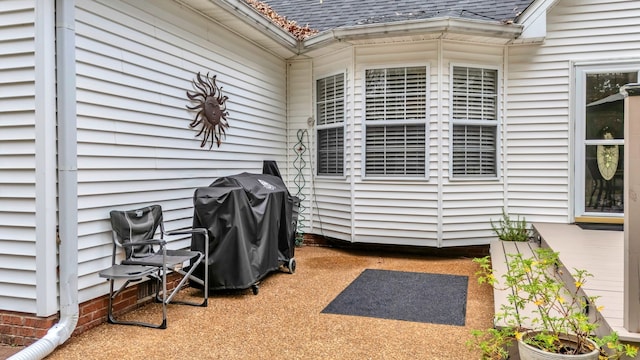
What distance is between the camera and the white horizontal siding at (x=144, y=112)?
3400 mm

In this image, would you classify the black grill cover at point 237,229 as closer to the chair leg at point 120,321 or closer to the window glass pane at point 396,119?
the chair leg at point 120,321

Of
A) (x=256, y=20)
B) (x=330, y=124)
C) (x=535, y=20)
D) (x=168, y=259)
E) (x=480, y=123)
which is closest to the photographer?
(x=168, y=259)

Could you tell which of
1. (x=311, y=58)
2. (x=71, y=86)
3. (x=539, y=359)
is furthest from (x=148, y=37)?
(x=539, y=359)

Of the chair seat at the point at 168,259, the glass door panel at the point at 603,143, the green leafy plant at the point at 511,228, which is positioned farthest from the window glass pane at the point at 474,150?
the chair seat at the point at 168,259

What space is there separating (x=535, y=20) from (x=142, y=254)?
5357 millimetres

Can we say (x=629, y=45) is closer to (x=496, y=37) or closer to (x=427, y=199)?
(x=496, y=37)

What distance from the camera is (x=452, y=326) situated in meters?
3.52

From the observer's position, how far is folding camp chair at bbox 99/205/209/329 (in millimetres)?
3439

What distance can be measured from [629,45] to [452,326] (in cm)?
457

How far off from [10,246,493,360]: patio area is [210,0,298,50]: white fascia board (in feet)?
9.84

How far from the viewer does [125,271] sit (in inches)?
133

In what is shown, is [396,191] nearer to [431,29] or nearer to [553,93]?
[431,29]

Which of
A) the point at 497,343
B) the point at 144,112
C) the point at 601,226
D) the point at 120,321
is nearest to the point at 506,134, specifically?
the point at 601,226

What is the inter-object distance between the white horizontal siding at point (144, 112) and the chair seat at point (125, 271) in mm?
152
